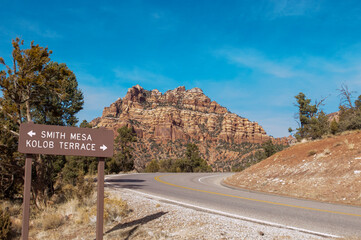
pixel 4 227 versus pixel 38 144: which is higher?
pixel 38 144

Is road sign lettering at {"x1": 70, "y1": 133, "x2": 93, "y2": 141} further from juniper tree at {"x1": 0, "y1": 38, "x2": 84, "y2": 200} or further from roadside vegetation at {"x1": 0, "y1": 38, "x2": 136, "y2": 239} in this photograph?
juniper tree at {"x1": 0, "y1": 38, "x2": 84, "y2": 200}

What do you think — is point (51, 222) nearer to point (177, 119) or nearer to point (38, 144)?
point (38, 144)

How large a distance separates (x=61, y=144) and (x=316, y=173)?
1433cm

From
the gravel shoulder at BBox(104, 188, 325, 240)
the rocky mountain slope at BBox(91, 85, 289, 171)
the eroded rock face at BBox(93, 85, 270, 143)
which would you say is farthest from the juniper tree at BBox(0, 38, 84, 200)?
the eroded rock face at BBox(93, 85, 270, 143)

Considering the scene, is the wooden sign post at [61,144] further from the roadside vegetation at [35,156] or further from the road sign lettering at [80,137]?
the roadside vegetation at [35,156]

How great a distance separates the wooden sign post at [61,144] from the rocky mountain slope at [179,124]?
364 feet

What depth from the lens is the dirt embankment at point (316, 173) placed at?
13375 mm

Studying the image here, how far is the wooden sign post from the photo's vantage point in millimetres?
6250

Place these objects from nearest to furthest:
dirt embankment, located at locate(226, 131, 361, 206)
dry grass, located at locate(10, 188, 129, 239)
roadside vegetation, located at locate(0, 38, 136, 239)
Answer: dry grass, located at locate(10, 188, 129, 239), roadside vegetation, located at locate(0, 38, 136, 239), dirt embankment, located at locate(226, 131, 361, 206)

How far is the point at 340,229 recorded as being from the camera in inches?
283

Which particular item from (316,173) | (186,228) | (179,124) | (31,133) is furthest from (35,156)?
(179,124)

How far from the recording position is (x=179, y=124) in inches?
6467

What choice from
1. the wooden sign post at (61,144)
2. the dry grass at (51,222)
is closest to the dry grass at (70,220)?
the dry grass at (51,222)

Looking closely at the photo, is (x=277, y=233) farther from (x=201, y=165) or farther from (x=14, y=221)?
(x=201, y=165)
